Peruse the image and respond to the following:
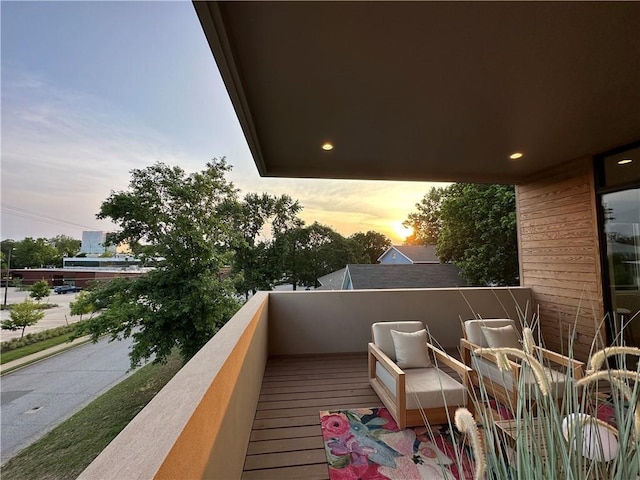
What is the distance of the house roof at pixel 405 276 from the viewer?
1038 centimetres

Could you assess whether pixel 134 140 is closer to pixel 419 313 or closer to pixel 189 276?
pixel 189 276

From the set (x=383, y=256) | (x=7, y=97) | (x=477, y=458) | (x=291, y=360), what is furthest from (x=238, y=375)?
(x=383, y=256)

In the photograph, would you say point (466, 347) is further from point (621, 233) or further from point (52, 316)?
point (52, 316)

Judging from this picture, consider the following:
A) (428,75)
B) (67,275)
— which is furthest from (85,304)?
(428,75)

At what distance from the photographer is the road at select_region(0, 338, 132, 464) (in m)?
8.13

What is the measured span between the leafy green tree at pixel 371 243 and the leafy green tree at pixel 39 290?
1584 cm

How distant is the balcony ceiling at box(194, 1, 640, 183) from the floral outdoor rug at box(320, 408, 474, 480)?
97.8 inches

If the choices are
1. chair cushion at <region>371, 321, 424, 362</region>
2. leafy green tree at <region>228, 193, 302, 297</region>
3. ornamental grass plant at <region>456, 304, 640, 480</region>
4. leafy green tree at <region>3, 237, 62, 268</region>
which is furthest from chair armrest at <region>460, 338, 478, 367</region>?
leafy green tree at <region>228, 193, 302, 297</region>

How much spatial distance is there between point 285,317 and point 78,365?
33.5 ft

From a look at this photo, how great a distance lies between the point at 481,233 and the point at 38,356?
1600 centimetres

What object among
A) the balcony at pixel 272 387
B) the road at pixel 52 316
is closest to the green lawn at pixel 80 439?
the road at pixel 52 316

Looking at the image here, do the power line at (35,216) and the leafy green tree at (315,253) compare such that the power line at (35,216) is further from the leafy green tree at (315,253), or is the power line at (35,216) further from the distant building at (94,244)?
the leafy green tree at (315,253)

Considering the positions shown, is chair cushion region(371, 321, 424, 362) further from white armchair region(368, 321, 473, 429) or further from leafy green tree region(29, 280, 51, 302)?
leafy green tree region(29, 280, 51, 302)

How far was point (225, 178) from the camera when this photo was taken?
46.8 feet
